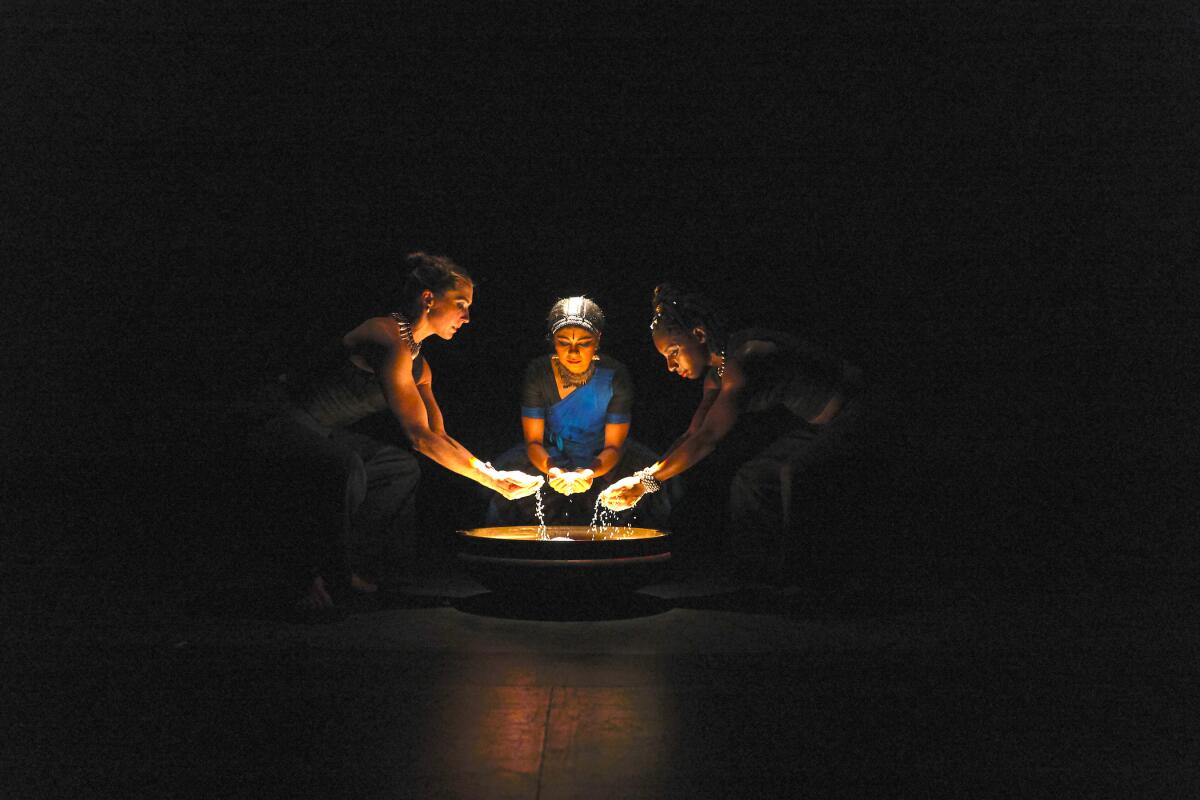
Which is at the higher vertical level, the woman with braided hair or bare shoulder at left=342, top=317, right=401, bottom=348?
bare shoulder at left=342, top=317, right=401, bottom=348

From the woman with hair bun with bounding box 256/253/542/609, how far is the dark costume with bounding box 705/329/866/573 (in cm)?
91

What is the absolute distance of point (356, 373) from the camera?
13.5 ft

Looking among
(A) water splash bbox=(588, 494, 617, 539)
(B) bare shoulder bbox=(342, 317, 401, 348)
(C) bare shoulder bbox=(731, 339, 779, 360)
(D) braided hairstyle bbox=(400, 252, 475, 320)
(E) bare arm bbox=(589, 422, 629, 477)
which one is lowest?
(A) water splash bbox=(588, 494, 617, 539)

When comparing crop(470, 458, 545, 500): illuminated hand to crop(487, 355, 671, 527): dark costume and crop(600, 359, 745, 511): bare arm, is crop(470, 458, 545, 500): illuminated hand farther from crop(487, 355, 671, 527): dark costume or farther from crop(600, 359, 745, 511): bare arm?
crop(487, 355, 671, 527): dark costume

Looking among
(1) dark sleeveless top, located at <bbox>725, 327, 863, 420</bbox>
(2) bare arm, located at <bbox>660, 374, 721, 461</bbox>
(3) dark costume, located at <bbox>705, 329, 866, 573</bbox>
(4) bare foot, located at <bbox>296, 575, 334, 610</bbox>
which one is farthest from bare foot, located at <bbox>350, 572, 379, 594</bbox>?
(1) dark sleeveless top, located at <bbox>725, 327, 863, 420</bbox>

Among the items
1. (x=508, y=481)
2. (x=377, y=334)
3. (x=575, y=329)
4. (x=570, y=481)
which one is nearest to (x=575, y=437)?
(x=570, y=481)

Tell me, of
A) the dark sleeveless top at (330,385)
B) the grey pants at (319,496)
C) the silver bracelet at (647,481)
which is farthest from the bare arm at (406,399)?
the silver bracelet at (647,481)

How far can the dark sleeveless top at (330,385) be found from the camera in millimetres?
4094

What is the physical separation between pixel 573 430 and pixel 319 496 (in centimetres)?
124

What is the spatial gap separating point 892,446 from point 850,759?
218 cm

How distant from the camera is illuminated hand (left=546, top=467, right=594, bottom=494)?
4238 mm

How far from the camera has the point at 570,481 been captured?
13.9 ft

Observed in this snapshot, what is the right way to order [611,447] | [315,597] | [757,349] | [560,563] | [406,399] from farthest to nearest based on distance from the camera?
[611,447] → [757,349] → [406,399] → [315,597] → [560,563]

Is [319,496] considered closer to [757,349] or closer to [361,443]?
[361,443]
